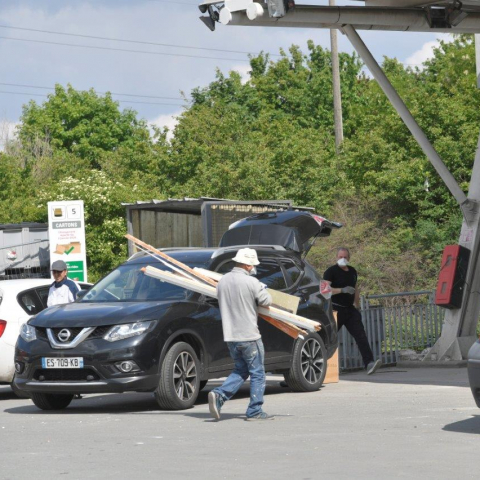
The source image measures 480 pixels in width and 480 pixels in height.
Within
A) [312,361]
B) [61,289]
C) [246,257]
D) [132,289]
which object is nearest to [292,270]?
[312,361]

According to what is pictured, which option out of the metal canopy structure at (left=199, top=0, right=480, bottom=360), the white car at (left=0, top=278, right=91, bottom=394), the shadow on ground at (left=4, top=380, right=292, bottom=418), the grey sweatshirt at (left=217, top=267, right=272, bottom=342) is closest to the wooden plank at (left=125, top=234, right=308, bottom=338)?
the grey sweatshirt at (left=217, top=267, right=272, bottom=342)

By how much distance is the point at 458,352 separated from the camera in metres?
18.3

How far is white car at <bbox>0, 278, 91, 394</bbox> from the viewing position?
14.3m

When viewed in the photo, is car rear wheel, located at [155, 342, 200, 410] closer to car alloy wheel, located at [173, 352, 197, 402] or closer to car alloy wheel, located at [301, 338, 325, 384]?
car alloy wheel, located at [173, 352, 197, 402]

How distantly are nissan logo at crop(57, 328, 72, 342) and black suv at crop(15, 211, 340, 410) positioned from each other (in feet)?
0.04

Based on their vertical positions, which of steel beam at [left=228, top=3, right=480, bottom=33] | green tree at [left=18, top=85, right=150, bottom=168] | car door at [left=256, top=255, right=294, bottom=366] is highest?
green tree at [left=18, top=85, right=150, bottom=168]

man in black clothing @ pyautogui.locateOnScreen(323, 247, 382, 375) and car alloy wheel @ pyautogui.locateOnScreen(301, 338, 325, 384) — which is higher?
man in black clothing @ pyautogui.locateOnScreen(323, 247, 382, 375)

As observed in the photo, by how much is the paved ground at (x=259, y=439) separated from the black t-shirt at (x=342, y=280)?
3.04m

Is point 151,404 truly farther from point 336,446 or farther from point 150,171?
point 150,171

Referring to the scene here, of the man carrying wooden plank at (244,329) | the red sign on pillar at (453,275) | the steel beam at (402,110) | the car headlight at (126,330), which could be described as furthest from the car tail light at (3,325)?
the red sign on pillar at (453,275)

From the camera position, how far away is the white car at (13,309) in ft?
46.8

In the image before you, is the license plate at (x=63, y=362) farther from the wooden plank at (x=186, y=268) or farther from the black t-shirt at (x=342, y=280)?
the black t-shirt at (x=342, y=280)

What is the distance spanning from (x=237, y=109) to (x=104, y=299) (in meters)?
41.3

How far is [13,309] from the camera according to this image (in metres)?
14.6
